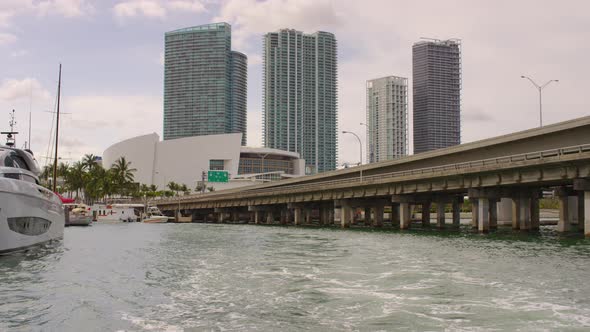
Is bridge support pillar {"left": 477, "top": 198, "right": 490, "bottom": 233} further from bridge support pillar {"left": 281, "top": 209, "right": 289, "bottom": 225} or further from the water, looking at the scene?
bridge support pillar {"left": 281, "top": 209, "right": 289, "bottom": 225}

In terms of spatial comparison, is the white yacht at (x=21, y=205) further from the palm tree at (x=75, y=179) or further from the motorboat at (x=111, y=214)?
the palm tree at (x=75, y=179)

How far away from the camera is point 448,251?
31.3m

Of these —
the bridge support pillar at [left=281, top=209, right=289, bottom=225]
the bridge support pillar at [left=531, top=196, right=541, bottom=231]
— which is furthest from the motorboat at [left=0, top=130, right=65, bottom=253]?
the bridge support pillar at [left=281, top=209, right=289, bottom=225]

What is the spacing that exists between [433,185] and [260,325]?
156 feet

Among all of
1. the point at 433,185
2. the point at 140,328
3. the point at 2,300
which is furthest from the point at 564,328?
the point at 433,185

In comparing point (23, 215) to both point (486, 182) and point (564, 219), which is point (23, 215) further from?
point (564, 219)

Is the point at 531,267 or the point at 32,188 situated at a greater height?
the point at 32,188

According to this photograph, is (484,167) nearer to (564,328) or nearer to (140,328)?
(564,328)

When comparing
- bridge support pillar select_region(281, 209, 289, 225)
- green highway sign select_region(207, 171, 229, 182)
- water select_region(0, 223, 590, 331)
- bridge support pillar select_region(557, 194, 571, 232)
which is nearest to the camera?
water select_region(0, 223, 590, 331)

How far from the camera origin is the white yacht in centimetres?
2708

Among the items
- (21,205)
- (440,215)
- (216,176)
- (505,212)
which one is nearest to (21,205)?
(21,205)

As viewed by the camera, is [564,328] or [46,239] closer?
[564,328]

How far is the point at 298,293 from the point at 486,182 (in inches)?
1532

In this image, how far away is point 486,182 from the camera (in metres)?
51.0
